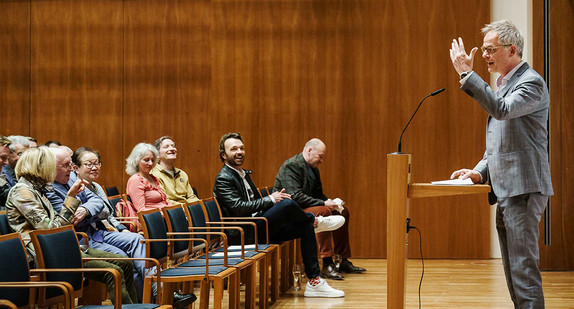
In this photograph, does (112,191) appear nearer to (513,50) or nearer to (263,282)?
(263,282)

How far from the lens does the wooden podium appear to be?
271 centimetres

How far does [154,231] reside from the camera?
3.79m

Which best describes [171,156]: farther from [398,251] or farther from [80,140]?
[398,251]

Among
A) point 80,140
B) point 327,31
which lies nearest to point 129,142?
point 80,140

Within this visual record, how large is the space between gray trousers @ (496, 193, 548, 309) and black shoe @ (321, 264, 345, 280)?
3.14m

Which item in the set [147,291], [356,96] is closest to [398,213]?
[147,291]

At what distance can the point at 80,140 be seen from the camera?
7.77 meters

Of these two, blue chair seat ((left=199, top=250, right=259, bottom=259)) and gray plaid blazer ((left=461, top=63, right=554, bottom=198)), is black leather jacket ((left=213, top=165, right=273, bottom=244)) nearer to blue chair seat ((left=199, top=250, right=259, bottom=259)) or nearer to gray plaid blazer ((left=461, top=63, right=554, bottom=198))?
blue chair seat ((left=199, top=250, right=259, bottom=259))

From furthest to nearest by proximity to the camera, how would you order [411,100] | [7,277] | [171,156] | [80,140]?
[80,140] < [411,100] < [171,156] < [7,277]

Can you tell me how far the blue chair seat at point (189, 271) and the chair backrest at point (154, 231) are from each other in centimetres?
15

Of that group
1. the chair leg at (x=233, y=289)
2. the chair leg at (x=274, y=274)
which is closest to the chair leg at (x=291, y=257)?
the chair leg at (x=274, y=274)

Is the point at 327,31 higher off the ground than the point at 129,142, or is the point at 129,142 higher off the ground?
the point at 327,31

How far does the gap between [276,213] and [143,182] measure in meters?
1.18

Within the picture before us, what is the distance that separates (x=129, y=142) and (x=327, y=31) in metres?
2.62
